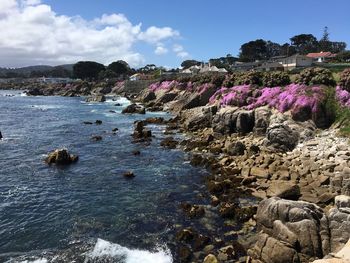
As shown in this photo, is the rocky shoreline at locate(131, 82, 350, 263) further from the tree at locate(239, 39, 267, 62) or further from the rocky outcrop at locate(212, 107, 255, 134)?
the tree at locate(239, 39, 267, 62)

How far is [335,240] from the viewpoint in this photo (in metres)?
20.3

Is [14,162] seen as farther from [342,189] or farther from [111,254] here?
[342,189]

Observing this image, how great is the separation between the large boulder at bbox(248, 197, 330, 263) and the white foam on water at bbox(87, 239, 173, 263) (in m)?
5.09

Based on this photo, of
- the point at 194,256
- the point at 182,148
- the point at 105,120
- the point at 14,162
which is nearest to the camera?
the point at 194,256

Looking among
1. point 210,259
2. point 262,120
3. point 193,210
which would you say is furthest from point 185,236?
point 262,120

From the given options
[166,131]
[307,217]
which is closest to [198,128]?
[166,131]

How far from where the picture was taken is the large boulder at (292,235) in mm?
20250

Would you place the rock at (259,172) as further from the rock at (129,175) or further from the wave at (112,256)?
the wave at (112,256)

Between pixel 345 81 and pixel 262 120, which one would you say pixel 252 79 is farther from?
pixel 345 81

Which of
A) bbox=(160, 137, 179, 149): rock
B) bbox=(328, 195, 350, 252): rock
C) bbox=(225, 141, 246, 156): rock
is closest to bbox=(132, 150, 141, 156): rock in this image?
bbox=(160, 137, 179, 149): rock

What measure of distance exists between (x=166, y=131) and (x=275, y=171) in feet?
92.8

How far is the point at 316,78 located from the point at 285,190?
2531 centimetres

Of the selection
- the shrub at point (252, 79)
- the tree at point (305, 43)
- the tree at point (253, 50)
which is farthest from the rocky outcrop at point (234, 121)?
the tree at point (305, 43)

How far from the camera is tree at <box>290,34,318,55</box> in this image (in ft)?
553
